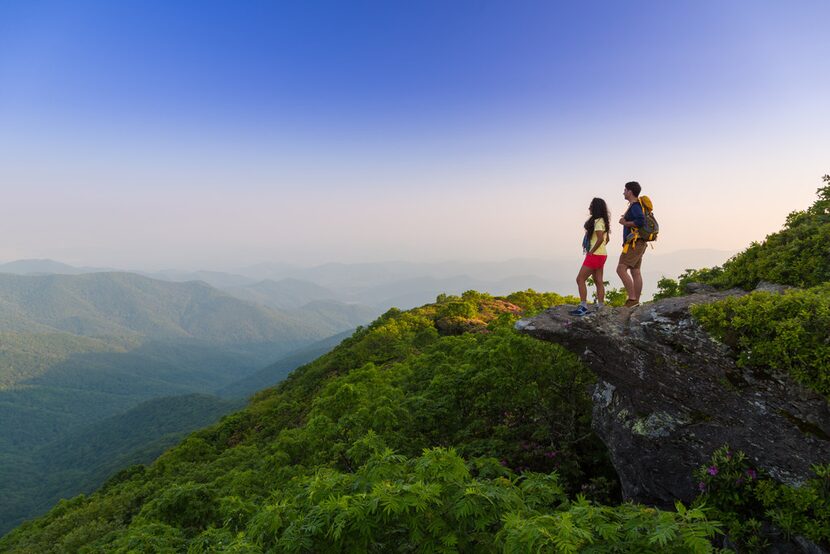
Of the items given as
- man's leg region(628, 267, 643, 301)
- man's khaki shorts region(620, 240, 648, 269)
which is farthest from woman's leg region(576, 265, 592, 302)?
man's leg region(628, 267, 643, 301)

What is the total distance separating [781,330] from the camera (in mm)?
6027

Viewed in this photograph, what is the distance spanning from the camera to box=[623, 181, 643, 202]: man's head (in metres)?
9.36

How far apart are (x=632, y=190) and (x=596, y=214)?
1.03 metres

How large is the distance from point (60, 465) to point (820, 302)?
25291 cm

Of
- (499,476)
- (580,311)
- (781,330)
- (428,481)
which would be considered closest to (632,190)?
(580,311)

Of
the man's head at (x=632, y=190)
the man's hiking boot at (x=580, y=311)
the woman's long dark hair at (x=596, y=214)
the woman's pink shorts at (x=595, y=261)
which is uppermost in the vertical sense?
the man's head at (x=632, y=190)

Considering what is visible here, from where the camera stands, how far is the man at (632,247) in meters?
9.35

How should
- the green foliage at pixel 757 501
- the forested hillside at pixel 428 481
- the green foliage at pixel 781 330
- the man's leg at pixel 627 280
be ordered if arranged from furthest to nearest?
the man's leg at pixel 627 280
the green foliage at pixel 781 330
the green foliage at pixel 757 501
the forested hillside at pixel 428 481

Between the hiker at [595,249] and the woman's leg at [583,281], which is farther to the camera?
the woman's leg at [583,281]

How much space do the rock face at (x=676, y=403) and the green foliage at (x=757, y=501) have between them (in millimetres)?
213

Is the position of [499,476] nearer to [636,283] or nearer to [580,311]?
[580,311]

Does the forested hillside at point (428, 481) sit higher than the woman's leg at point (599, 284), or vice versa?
the woman's leg at point (599, 284)

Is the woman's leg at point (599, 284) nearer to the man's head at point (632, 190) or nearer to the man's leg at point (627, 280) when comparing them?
the man's leg at point (627, 280)

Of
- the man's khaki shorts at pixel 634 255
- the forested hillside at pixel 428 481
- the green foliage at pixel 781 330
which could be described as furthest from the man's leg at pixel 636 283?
the green foliage at pixel 781 330
